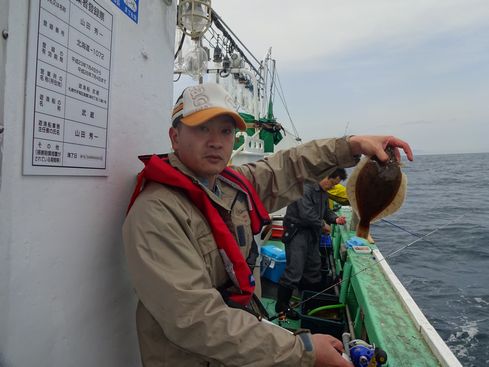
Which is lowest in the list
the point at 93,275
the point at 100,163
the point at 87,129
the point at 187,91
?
the point at 93,275

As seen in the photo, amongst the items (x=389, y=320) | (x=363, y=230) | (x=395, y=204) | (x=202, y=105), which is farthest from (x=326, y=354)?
(x=389, y=320)

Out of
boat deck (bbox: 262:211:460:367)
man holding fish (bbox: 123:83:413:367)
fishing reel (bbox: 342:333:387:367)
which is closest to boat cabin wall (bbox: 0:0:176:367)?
man holding fish (bbox: 123:83:413:367)

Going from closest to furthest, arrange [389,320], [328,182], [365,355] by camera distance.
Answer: [365,355] < [389,320] < [328,182]

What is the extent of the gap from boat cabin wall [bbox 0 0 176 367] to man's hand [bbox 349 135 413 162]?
1341 millimetres

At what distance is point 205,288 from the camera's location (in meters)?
1.40

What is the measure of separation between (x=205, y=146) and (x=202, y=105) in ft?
0.70

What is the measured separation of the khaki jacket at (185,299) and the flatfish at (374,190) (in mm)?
1390

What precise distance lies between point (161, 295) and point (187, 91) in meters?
1.07

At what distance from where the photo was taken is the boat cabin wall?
43.6 inches

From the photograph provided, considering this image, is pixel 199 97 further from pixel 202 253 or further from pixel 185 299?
pixel 185 299

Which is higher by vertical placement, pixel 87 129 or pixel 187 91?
pixel 187 91

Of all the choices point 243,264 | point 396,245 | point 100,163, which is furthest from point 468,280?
point 100,163

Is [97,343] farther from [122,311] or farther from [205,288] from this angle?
[205,288]

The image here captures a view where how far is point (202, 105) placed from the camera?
5.67ft
